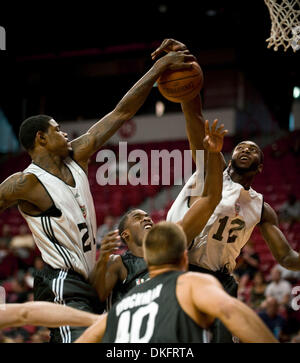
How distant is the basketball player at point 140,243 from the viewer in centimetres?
434

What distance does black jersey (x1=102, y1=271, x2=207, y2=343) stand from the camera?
3020mm

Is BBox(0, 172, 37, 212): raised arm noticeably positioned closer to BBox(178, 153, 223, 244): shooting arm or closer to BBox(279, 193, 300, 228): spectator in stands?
BBox(178, 153, 223, 244): shooting arm

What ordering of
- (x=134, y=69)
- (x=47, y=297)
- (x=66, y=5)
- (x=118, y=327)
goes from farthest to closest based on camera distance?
(x=134, y=69) → (x=66, y=5) → (x=47, y=297) → (x=118, y=327)

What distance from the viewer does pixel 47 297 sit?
4.30 m

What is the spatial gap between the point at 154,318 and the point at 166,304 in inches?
3.4

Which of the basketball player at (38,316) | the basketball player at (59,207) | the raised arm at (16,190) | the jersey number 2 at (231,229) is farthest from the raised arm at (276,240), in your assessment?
the basketball player at (38,316)

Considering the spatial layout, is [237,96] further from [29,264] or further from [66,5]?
[29,264]

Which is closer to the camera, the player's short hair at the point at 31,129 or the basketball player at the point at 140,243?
the basketball player at the point at 140,243

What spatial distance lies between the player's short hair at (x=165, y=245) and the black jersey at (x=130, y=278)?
1456 mm

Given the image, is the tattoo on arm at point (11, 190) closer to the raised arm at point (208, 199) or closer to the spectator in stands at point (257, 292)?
the raised arm at point (208, 199)

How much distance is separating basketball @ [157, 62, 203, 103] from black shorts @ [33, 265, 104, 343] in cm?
156

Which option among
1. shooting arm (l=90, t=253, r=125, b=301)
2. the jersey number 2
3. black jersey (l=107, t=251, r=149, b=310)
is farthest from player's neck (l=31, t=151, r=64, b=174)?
the jersey number 2
